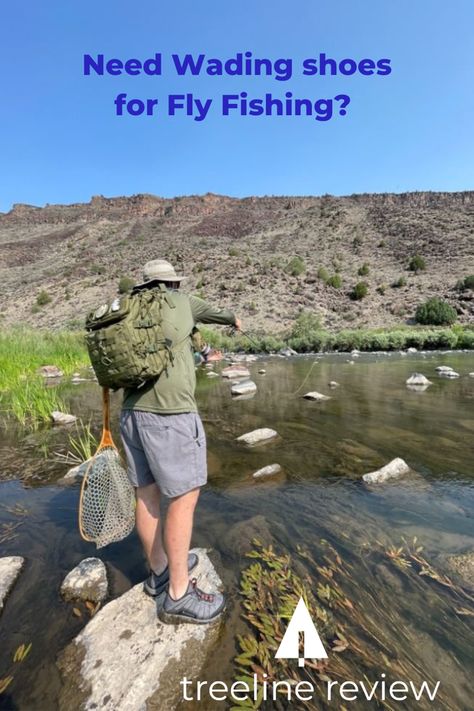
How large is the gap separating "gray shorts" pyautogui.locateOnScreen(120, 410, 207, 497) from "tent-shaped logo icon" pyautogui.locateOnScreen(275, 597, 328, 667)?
1.02 metres

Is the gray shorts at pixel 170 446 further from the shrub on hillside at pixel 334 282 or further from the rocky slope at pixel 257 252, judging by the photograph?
the shrub on hillside at pixel 334 282

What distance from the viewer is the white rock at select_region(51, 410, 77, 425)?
7.37 metres

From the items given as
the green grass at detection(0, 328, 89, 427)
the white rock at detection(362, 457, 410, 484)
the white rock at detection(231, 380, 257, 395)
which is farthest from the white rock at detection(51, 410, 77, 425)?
the white rock at detection(362, 457, 410, 484)

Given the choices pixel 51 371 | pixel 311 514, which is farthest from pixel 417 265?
pixel 311 514

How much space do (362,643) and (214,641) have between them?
0.89 meters

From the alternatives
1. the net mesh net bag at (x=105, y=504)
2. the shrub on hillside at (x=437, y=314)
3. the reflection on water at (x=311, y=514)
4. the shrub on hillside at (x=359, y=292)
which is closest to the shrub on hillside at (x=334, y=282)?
Answer: the shrub on hillside at (x=359, y=292)

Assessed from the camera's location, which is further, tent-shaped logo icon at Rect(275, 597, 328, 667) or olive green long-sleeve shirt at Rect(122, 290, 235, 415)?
olive green long-sleeve shirt at Rect(122, 290, 235, 415)

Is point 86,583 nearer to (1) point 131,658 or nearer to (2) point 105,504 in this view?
(2) point 105,504

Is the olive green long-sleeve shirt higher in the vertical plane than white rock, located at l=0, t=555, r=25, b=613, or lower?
higher

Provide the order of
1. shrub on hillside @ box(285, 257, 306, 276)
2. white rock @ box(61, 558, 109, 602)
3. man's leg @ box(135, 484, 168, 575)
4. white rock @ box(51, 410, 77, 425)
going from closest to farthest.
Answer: man's leg @ box(135, 484, 168, 575) < white rock @ box(61, 558, 109, 602) < white rock @ box(51, 410, 77, 425) < shrub on hillside @ box(285, 257, 306, 276)

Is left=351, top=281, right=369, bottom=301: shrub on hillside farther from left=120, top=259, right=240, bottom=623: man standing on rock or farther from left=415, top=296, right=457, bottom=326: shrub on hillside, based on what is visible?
left=120, top=259, right=240, bottom=623: man standing on rock

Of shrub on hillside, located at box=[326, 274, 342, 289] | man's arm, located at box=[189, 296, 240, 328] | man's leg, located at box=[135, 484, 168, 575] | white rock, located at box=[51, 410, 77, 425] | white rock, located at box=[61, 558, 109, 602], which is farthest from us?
shrub on hillside, located at box=[326, 274, 342, 289]

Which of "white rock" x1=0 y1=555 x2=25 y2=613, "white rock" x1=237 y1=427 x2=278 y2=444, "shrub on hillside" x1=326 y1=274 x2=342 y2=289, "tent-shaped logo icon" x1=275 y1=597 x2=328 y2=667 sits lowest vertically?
"white rock" x1=237 y1=427 x2=278 y2=444

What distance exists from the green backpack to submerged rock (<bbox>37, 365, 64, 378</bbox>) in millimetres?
13020
